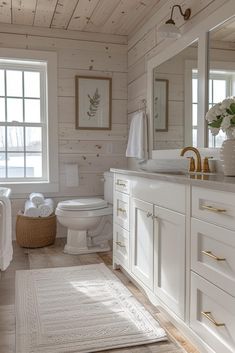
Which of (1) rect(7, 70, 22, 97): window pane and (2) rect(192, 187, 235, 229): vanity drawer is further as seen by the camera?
(1) rect(7, 70, 22, 97): window pane

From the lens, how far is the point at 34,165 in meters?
3.79

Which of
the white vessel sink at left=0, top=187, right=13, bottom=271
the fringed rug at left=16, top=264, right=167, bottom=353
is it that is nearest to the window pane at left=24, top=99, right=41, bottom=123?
the white vessel sink at left=0, top=187, right=13, bottom=271

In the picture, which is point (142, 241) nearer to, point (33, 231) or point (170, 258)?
point (170, 258)

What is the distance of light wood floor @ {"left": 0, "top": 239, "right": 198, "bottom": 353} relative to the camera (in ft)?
→ 5.46

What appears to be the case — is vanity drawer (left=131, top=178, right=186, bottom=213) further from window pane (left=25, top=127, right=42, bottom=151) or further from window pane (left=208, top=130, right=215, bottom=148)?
window pane (left=25, top=127, right=42, bottom=151)

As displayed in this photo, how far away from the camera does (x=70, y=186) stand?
3.76 m

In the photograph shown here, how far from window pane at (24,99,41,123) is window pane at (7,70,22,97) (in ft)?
0.42

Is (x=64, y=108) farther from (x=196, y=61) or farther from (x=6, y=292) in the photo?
(x=6, y=292)

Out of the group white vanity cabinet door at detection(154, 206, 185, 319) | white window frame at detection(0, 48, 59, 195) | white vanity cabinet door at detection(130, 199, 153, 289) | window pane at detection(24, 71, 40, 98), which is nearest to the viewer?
white vanity cabinet door at detection(154, 206, 185, 319)

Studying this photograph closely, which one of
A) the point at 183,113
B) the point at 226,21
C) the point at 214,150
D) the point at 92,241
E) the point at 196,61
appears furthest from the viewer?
the point at 92,241

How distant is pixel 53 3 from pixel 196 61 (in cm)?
152

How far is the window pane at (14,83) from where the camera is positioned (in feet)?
12.0

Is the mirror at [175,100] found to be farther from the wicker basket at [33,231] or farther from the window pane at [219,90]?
the wicker basket at [33,231]

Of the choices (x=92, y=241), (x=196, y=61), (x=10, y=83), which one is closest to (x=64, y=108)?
(x=10, y=83)
